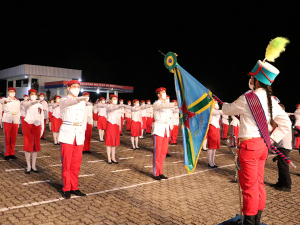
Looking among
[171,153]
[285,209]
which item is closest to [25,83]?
[171,153]

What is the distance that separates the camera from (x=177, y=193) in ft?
18.5

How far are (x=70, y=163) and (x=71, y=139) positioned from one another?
1.67 ft

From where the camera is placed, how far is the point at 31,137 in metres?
6.77

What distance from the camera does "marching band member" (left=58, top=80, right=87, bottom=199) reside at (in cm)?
517

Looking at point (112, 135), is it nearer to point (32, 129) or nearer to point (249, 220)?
point (32, 129)

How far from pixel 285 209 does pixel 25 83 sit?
134 feet

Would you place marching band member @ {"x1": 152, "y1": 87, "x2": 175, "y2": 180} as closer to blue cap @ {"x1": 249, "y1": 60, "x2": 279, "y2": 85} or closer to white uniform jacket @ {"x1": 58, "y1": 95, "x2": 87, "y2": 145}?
white uniform jacket @ {"x1": 58, "y1": 95, "x2": 87, "y2": 145}

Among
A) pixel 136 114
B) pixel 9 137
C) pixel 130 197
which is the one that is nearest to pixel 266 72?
pixel 130 197

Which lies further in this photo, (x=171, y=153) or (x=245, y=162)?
(x=171, y=153)

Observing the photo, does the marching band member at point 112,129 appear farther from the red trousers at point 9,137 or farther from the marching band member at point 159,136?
the red trousers at point 9,137

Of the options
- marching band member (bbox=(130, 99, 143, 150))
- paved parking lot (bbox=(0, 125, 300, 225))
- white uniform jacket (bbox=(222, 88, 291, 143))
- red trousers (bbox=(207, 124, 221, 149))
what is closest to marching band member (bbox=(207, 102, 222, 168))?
red trousers (bbox=(207, 124, 221, 149))

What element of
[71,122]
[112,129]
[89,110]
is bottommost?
[112,129]

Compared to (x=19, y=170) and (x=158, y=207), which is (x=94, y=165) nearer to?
(x=19, y=170)

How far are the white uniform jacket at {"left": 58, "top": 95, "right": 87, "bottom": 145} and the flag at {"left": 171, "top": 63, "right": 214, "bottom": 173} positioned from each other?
7.30ft
